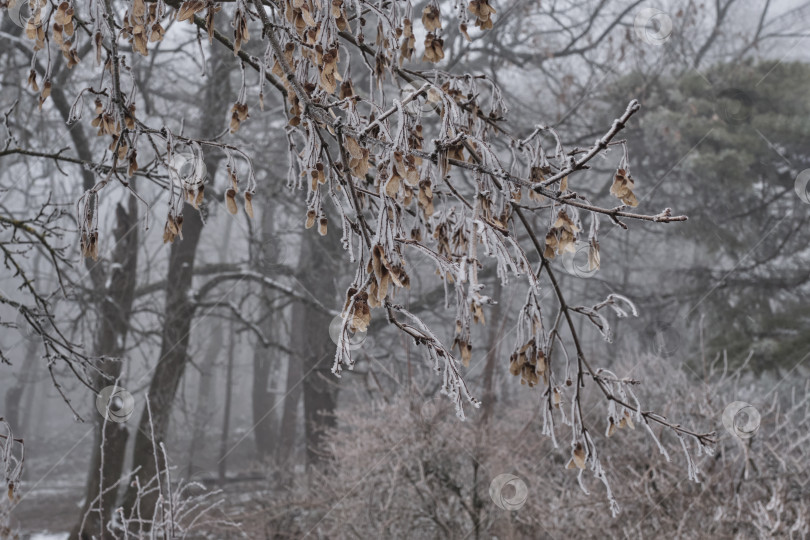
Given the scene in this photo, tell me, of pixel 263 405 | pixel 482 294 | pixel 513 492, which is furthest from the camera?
pixel 263 405

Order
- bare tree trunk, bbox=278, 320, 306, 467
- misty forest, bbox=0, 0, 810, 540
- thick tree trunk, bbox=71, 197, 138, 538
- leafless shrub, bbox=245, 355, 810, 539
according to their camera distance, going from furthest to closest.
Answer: bare tree trunk, bbox=278, 320, 306, 467
thick tree trunk, bbox=71, 197, 138, 538
misty forest, bbox=0, 0, 810, 540
leafless shrub, bbox=245, 355, 810, 539

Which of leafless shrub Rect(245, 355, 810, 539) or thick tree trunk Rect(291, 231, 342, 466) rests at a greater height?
thick tree trunk Rect(291, 231, 342, 466)

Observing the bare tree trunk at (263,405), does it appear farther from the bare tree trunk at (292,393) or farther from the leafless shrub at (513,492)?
the leafless shrub at (513,492)

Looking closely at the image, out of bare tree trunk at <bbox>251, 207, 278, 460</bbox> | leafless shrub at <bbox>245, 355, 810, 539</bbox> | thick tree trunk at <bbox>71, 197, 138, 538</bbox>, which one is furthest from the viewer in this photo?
bare tree trunk at <bbox>251, 207, 278, 460</bbox>

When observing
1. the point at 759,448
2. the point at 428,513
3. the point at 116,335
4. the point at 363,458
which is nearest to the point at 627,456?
the point at 759,448

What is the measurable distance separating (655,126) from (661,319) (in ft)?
8.74

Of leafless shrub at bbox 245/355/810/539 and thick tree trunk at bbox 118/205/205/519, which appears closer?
leafless shrub at bbox 245/355/810/539

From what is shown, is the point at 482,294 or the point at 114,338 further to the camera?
the point at 114,338

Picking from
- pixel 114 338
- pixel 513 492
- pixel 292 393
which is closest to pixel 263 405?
pixel 292 393

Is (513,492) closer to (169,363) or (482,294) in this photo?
(482,294)

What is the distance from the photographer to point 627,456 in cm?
579

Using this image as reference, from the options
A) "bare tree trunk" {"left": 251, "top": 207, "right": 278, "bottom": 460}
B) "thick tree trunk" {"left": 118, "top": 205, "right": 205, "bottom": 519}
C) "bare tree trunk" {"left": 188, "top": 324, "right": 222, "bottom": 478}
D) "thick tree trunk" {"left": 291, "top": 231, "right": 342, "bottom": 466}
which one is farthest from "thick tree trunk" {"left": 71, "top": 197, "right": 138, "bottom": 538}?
"bare tree trunk" {"left": 188, "top": 324, "right": 222, "bottom": 478}

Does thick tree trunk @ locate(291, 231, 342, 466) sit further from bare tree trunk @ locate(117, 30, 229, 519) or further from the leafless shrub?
the leafless shrub

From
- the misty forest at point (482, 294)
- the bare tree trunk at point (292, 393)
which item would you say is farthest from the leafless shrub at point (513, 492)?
the bare tree trunk at point (292, 393)
